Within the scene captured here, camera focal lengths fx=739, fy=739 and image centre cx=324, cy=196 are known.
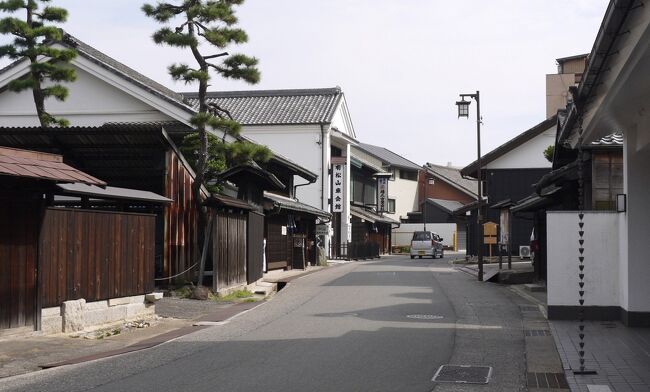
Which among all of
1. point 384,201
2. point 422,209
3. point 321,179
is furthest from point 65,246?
point 422,209

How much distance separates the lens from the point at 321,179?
44.8 m

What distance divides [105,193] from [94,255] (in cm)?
212

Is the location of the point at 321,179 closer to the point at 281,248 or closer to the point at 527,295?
the point at 281,248

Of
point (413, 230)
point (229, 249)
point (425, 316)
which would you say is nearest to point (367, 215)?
point (413, 230)

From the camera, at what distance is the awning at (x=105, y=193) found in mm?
13825

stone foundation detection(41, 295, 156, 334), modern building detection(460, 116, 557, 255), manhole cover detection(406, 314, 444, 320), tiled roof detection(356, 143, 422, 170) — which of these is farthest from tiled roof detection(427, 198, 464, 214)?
stone foundation detection(41, 295, 156, 334)

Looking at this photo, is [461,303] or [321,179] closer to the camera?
[461,303]

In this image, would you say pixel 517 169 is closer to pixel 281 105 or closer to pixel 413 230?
pixel 281 105

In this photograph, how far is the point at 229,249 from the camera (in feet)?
68.0

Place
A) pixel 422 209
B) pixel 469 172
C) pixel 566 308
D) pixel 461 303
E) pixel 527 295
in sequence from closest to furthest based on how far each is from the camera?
1. pixel 566 308
2. pixel 461 303
3. pixel 527 295
4. pixel 469 172
5. pixel 422 209

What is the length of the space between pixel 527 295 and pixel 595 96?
12.1 metres

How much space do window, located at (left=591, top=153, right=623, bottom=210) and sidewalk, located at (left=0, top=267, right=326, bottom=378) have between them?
8.79 metres

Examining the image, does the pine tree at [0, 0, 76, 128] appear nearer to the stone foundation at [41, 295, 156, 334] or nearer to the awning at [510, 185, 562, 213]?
the stone foundation at [41, 295, 156, 334]

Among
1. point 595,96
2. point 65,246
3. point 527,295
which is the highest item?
point 595,96
